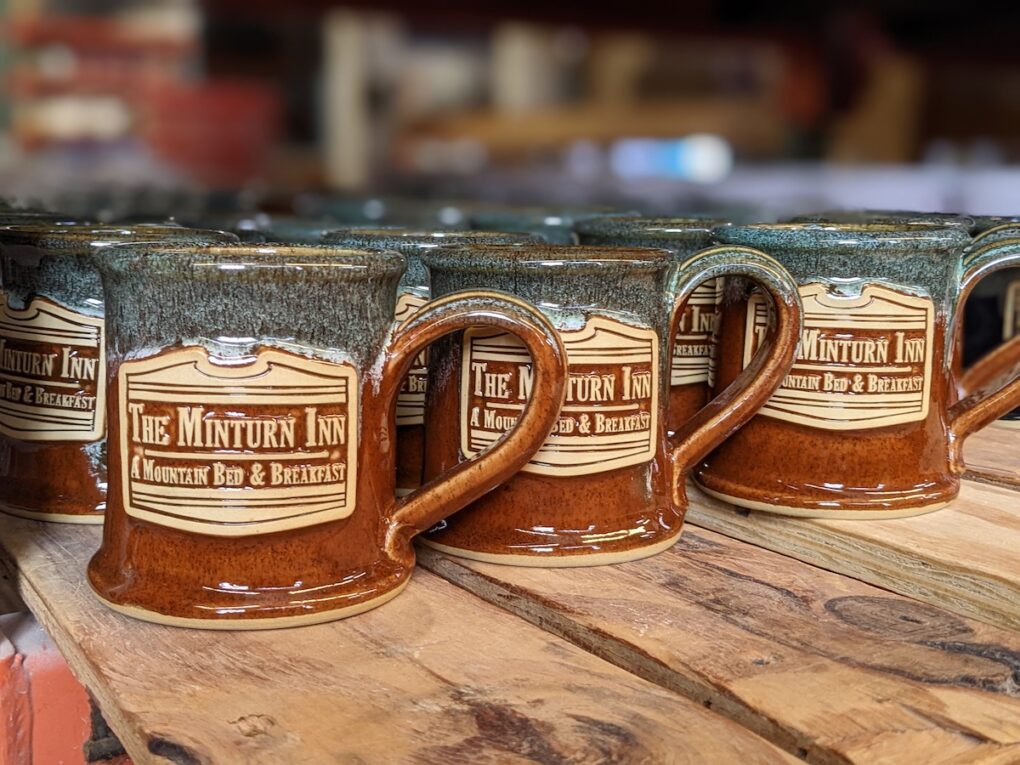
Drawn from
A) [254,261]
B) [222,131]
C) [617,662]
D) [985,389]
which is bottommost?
[617,662]

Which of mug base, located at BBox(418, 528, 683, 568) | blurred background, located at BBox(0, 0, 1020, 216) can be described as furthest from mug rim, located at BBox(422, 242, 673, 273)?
blurred background, located at BBox(0, 0, 1020, 216)

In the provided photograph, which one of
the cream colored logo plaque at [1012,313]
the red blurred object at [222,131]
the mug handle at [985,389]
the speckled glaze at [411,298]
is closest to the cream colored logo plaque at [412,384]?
the speckled glaze at [411,298]

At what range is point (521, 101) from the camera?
772cm

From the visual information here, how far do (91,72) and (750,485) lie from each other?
29.8ft

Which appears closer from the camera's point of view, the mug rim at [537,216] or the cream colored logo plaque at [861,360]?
the cream colored logo plaque at [861,360]

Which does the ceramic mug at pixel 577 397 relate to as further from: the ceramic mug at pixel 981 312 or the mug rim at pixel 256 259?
the ceramic mug at pixel 981 312

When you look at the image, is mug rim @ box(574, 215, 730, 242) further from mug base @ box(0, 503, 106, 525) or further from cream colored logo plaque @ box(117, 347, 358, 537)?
mug base @ box(0, 503, 106, 525)

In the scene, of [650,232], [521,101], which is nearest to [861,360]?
[650,232]

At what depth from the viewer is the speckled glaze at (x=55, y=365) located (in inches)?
36.1

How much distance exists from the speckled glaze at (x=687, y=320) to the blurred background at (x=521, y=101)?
169 cm

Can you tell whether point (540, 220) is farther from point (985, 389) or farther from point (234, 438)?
point (234, 438)

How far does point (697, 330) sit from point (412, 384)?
25 centimetres

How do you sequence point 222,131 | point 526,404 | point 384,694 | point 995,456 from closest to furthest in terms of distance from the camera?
point 384,694, point 526,404, point 995,456, point 222,131

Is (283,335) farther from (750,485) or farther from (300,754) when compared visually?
(750,485)
